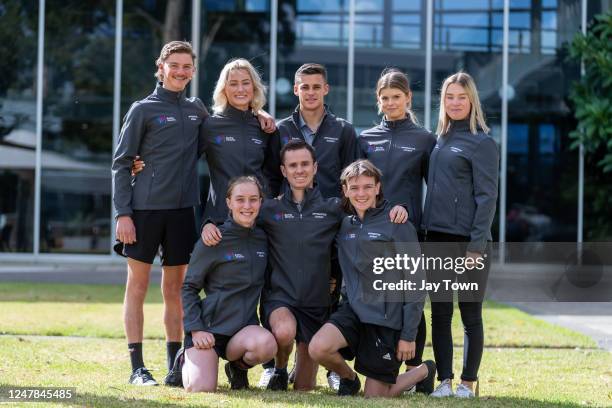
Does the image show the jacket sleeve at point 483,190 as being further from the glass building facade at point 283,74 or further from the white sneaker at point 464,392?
the glass building facade at point 283,74

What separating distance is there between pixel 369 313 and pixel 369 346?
0.65 ft

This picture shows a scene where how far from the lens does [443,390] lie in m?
5.39

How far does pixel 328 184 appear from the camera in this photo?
5.88 meters

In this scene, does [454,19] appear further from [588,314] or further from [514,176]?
[588,314]

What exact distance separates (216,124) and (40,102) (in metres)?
10.2

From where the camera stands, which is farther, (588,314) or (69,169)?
(69,169)

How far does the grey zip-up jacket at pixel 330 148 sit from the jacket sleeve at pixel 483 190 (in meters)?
0.85

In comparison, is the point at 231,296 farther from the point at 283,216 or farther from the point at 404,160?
the point at 404,160

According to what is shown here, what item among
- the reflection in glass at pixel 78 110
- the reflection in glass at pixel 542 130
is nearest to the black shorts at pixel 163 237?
the reflection in glass at pixel 78 110

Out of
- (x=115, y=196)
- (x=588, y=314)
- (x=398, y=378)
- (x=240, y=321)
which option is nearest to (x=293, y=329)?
(x=240, y=321)

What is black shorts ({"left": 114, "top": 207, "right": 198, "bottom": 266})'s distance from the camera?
5703mm

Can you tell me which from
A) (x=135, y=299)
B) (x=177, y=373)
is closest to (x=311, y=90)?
(x=135, y=299)

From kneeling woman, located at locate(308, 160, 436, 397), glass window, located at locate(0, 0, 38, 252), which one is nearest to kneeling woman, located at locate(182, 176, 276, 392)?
kneeling woman, located at locate(308, 160, 436, 397)

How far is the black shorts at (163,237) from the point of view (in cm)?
570
